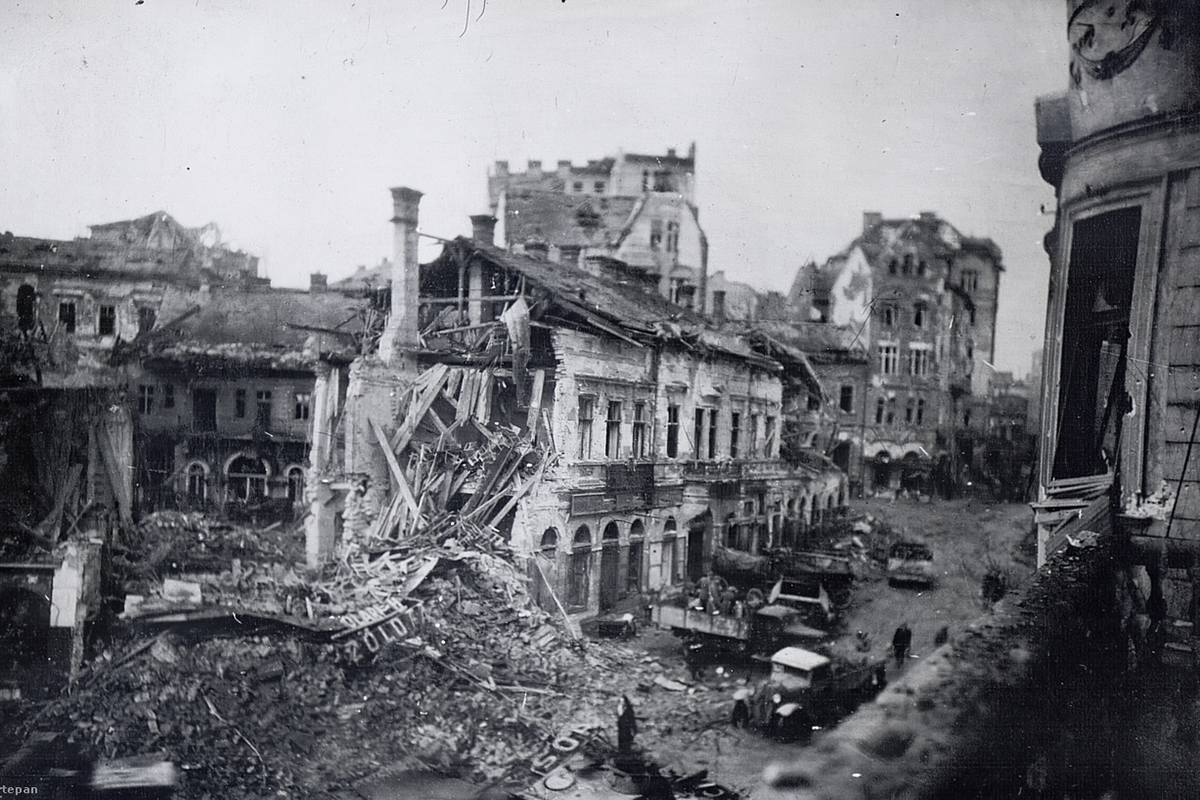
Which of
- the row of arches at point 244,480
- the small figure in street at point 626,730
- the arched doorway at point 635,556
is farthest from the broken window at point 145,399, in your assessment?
the small figure in street at point 626,730

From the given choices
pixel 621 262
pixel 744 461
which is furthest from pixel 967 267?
pixel 621 262

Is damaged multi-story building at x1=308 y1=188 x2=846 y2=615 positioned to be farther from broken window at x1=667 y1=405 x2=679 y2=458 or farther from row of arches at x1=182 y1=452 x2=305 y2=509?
row of arches at x1=182 y1=452 x2=305 y2=509

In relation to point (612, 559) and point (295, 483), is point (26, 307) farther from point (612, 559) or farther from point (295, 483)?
point (612, 559)

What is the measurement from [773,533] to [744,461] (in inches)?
15.3

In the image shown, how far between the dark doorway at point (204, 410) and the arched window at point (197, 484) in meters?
0.20

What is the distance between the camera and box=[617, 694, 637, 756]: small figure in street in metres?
3.46

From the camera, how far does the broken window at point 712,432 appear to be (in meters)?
3.78

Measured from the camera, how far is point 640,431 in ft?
12.1

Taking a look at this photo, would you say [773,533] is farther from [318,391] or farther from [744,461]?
[318,391]

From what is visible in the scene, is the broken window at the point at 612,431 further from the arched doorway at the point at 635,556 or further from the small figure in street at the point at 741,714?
the small figure in street at the point at 741,714

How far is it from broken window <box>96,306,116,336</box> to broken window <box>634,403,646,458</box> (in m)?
2.87

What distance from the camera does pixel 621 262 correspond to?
3.60m

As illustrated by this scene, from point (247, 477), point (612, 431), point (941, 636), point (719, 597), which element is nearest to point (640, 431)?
point (612, 431)

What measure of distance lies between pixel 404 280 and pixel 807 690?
277 centimetres
